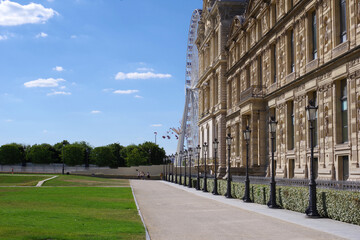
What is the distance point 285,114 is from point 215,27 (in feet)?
125

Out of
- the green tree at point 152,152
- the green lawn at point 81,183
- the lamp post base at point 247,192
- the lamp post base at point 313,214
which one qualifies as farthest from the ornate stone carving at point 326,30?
the green tree at point 152,152

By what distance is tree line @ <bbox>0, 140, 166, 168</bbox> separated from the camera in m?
162

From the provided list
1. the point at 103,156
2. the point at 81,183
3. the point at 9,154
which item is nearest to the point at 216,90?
the point at 81,183

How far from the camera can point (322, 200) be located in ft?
70.4

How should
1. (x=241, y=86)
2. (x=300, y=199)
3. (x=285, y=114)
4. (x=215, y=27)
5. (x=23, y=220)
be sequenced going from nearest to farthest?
1. (x=23, y=220)
2. (x=300, y=199)
3. (x=285, y=114)
4. (x=241, y=86)
5. (x=215, y=27)

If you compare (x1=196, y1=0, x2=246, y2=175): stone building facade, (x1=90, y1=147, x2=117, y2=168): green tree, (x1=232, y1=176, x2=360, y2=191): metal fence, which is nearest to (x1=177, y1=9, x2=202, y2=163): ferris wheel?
(x1=196, y1=0, x2=246, y2=175): stone building facade

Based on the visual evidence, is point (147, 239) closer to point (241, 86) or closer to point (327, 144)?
point (327, 144)

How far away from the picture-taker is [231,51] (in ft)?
233

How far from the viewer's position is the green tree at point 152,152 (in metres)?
167

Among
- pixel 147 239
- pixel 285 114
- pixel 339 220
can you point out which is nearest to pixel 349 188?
pixel 339 220

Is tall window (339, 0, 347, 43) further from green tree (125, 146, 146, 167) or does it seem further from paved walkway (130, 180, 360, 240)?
green tree (125, 146, 146, 167)

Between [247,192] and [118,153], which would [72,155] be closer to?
[118,153]

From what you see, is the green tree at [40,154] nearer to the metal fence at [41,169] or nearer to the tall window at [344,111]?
the metal fence at [41,169]

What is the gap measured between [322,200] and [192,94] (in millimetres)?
95392
